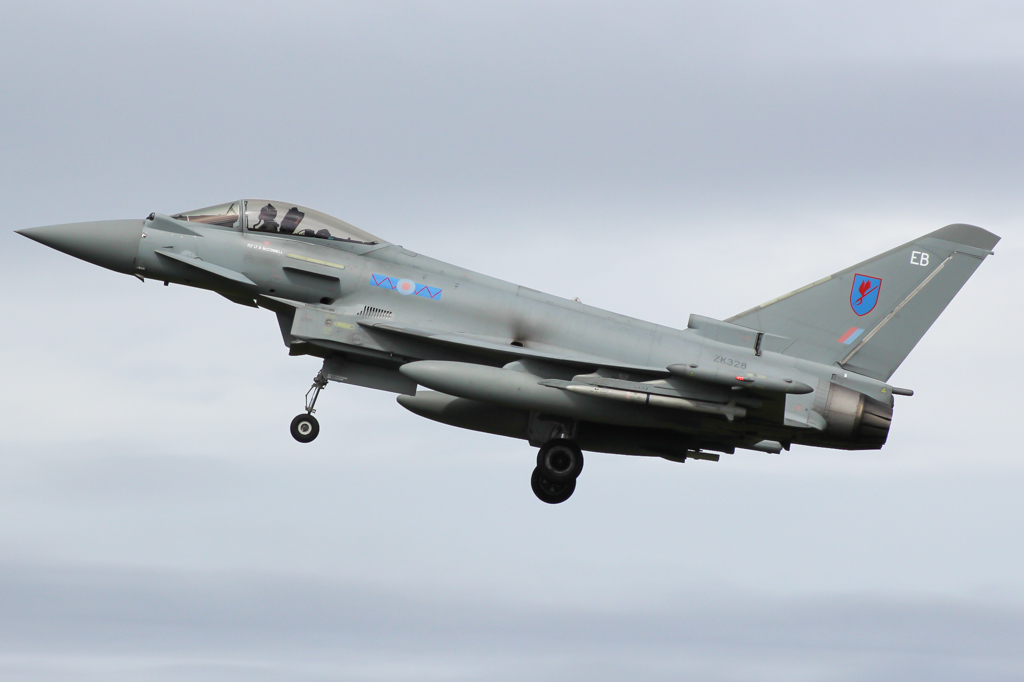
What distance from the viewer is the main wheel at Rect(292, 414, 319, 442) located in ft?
55.8

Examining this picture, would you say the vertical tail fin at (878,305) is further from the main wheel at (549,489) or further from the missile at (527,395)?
the main wheel at (549,489)

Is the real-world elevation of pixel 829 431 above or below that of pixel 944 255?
below

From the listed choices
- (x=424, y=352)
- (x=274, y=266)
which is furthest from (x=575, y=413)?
(x=274, y=266)

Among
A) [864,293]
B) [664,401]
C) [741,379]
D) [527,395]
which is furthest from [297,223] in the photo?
[864,293]

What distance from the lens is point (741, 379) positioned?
1605 cm

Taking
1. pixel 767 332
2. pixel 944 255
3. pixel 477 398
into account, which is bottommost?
pixel 477 398

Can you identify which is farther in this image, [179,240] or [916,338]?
[916,338]

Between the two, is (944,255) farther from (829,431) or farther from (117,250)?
(117,250)

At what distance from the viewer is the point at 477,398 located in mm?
16422

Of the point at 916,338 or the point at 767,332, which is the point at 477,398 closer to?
the point at 767,332

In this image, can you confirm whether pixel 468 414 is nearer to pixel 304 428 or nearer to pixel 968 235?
pixel 304 428

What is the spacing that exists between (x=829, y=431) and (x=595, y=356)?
3.65m

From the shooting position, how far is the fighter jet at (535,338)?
54.7 ft

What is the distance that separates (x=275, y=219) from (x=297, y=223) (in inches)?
13.2
